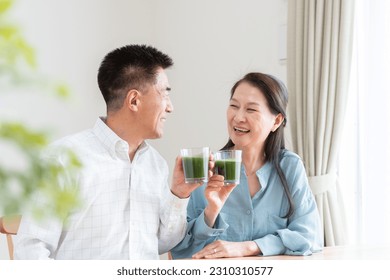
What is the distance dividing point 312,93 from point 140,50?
142 cm

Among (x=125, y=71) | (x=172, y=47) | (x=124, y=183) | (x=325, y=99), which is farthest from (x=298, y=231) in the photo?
(x=172, y=47)

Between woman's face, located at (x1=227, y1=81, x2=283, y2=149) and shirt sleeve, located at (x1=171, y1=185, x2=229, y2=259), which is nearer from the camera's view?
shirt sleeve, located at (x1=171, y1=185, x2=229, y2=259)

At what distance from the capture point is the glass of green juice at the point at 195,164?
5.71 ft

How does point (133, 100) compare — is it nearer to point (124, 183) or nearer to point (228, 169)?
point (124, 183)

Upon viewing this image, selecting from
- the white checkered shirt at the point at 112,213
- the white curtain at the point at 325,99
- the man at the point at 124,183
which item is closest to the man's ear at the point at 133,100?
the man at the point at 124,183

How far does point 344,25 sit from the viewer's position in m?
2.98

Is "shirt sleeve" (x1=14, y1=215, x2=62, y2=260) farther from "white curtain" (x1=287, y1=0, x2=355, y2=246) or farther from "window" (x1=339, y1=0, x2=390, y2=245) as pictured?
"window" (x1=339, y1=0, x2=390, y2=245)

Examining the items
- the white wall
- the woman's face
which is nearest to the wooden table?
the woman's face

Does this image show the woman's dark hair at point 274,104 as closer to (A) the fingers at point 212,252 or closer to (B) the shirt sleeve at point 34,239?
(A) the fingers at point 212,252

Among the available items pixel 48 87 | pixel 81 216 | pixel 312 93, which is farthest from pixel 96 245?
pixel 312 93

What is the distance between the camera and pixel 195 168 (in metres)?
1.75

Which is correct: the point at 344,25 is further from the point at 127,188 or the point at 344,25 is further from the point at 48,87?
the point at 48,87

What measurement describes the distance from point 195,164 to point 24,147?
5.03ft

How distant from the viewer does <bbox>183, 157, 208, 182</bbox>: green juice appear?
1.74m
